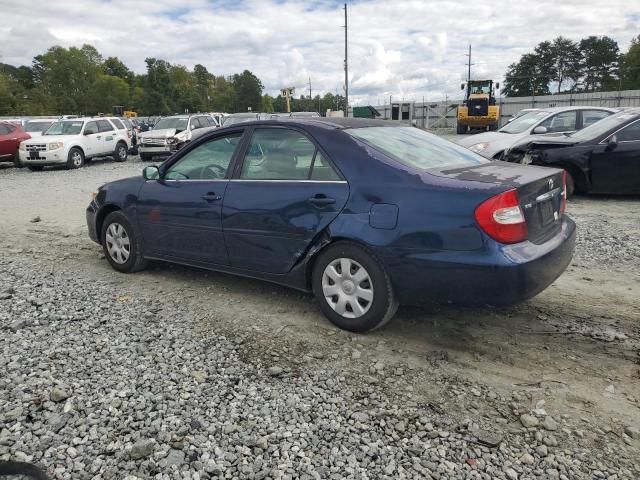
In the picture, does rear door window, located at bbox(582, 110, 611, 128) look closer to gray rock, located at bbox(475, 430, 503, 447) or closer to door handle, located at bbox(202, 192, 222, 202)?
door handle, located at bbox(202, 192, 222, 202)

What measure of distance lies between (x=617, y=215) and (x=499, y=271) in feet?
18.1

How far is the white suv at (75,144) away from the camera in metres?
17.9

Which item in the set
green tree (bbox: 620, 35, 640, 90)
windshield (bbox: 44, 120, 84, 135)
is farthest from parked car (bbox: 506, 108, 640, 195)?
green tree (bbox: 620, 35, 640, 90)

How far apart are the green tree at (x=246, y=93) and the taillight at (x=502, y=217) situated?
12147 centimetres

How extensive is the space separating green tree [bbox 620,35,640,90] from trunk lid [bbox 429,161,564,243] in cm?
7002

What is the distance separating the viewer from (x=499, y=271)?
320cm

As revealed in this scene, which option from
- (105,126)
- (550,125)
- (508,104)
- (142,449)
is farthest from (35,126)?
(508,104)

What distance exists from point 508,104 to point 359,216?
140ft

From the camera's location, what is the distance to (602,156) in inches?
330

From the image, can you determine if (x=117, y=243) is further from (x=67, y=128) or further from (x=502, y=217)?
(x=67, y=128)

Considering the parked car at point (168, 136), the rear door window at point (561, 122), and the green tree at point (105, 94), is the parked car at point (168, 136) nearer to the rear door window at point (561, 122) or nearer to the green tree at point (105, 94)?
the rear door window at point (561, 122)

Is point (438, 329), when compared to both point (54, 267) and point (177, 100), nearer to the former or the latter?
point (54, 267)

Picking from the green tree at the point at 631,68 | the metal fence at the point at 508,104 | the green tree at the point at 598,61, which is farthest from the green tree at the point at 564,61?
the metal fence at the point at 508,104

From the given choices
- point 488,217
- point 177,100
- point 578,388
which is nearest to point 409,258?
point 488,217
